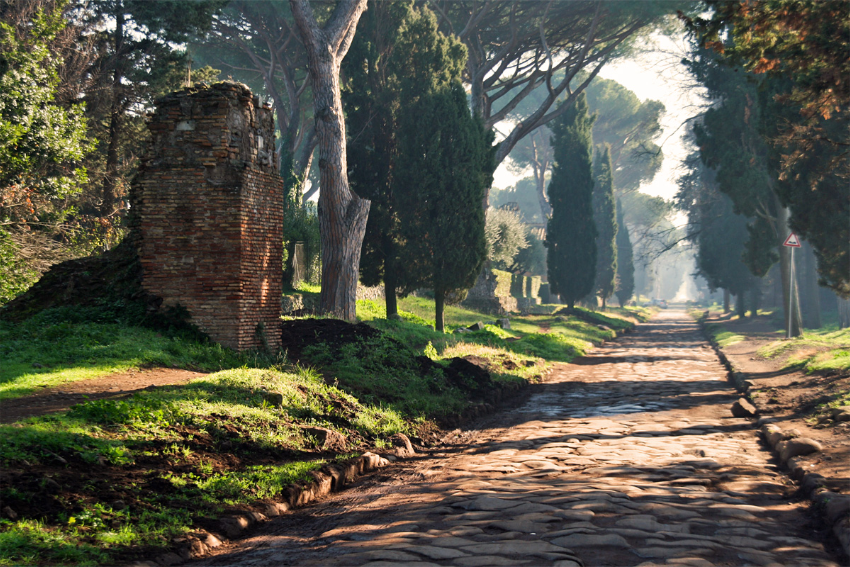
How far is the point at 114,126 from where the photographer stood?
60.8 ft

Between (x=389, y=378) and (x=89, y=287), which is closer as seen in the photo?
(x=389, y=378)

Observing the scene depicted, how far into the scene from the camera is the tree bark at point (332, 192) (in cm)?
1798

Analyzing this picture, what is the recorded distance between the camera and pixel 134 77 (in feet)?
59.5

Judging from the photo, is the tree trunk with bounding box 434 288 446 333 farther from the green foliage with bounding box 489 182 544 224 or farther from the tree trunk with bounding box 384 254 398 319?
the green foliage with bounding box 489 182 544 224

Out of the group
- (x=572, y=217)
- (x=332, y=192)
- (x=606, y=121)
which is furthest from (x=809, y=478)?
(x=606, y=121)

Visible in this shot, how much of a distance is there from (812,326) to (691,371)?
17.5 m

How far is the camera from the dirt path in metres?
6.58

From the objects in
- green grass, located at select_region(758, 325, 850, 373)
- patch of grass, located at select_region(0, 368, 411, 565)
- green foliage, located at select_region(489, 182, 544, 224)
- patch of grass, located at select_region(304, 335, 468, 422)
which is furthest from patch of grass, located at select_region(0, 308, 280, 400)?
green foliage, located at select_region(489, 182, 544, 224)

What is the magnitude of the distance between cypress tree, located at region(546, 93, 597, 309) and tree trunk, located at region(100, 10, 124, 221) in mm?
24796

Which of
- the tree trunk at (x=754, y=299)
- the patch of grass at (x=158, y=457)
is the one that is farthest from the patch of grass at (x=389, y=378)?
the tree trunk at (x=754, y=299)

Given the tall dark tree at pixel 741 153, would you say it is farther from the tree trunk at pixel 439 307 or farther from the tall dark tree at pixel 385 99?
the tree trunk at pixel 439 307

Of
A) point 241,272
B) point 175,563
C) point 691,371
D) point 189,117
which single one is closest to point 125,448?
point 175,563

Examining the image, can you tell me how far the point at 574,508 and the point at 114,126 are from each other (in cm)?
1774

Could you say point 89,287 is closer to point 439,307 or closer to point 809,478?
point 809,478
